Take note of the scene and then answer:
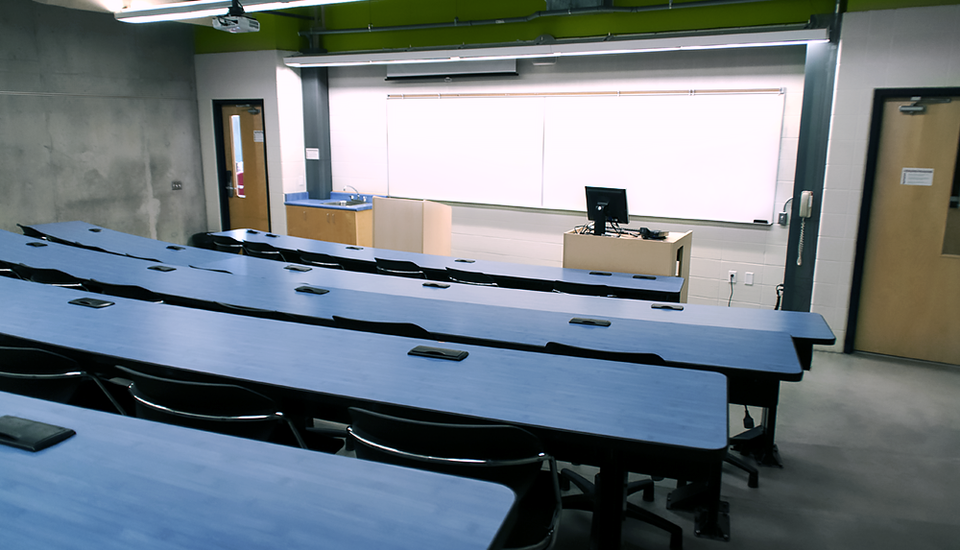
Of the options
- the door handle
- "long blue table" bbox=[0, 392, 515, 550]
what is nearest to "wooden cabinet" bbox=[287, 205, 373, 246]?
the door handle

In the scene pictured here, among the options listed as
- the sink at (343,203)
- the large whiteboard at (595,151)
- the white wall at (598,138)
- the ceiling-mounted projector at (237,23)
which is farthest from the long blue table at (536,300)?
the sink at (343,203)

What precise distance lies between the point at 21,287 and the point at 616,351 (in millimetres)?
2881

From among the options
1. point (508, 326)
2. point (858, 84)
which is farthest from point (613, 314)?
point (858, 84)

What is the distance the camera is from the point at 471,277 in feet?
14.0

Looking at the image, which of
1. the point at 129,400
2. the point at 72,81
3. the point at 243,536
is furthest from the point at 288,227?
the point at 243,536

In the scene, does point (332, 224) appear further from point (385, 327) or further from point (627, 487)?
point (627, 487)

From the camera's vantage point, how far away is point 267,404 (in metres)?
1.76

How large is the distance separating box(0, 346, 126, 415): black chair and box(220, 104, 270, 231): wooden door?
6.12 m

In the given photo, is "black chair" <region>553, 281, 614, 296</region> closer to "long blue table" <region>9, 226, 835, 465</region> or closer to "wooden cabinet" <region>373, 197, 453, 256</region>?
"long blue table" <region>9, 226, 835, 465</region>

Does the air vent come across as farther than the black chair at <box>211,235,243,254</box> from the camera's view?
Yes

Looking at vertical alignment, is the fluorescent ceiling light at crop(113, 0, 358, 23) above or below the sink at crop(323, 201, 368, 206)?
above

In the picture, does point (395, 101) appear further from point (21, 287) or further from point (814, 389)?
point (814, 389)

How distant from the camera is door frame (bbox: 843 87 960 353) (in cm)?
454

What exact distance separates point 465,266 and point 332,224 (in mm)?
3259
